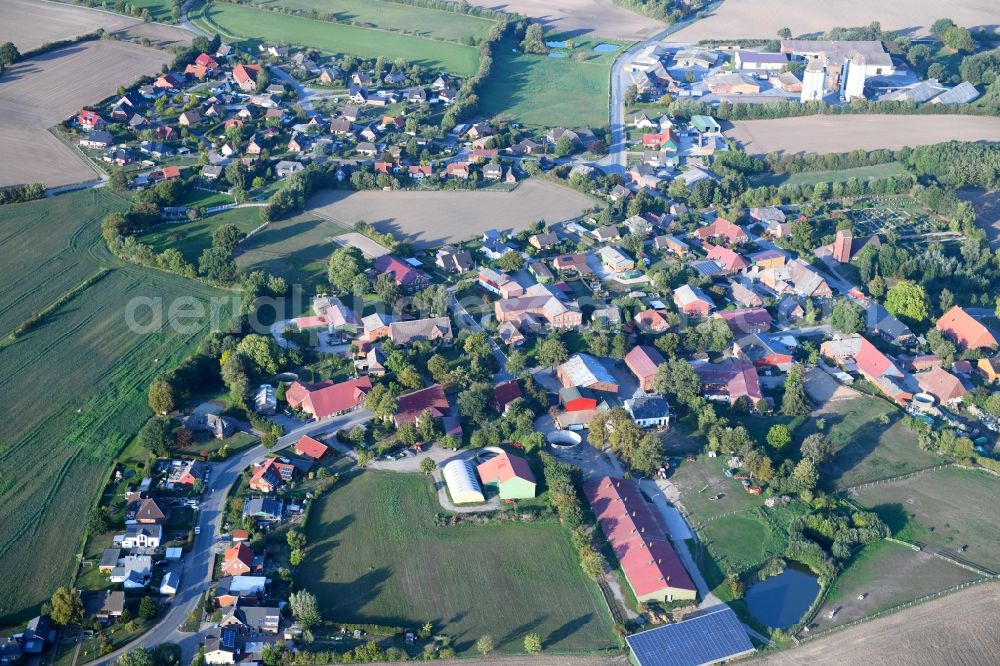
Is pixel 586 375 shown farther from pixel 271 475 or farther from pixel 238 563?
pixel 238 563

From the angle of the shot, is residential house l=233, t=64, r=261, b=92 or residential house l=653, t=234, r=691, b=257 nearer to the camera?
residential house l=653, t=234, r=691, b=257

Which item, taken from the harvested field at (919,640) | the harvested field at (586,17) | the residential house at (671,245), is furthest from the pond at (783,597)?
the harvested field at (586,17)

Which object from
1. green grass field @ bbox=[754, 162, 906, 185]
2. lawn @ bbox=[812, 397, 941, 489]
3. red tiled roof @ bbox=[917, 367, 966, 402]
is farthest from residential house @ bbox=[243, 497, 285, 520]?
green grass field @ bbox=[754, 162, 906, 185]

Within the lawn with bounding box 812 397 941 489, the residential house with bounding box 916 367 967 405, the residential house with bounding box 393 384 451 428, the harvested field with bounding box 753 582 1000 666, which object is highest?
the residential house with bounding box 393 384 451 428

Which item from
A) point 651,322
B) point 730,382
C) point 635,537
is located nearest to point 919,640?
point 635,537

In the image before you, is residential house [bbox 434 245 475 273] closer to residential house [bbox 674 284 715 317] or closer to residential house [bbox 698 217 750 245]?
residential house [bbox 674 284 715 317]

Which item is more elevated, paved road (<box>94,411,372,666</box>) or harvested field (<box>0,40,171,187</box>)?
harvested field (<box>0,40,171,187</box>)
